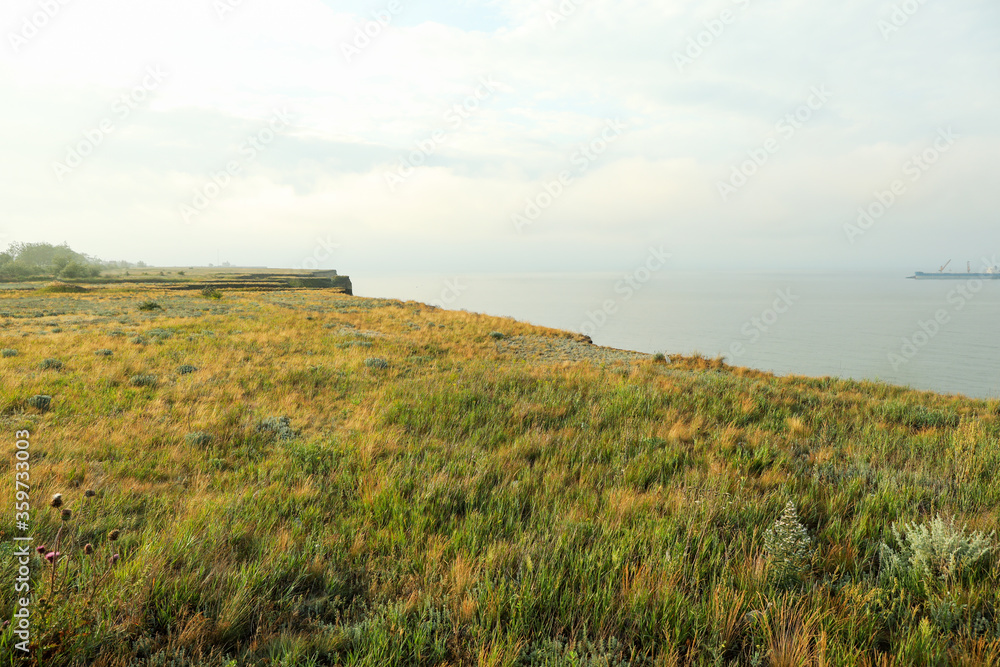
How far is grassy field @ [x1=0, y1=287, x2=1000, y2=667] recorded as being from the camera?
8.78ft

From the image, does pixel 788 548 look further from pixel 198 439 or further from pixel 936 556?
pixel 198 439

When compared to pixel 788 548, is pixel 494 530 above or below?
below

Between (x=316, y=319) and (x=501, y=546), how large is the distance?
77.8 feet

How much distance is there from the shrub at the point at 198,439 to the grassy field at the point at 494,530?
4 cm

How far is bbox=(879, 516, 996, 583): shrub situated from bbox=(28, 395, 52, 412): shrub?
1184 cm

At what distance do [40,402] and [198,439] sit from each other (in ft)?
13.0

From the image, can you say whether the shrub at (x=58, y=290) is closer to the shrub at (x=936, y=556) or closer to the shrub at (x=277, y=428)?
the shrub at (x=277, y=428)

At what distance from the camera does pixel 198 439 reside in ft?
20.9

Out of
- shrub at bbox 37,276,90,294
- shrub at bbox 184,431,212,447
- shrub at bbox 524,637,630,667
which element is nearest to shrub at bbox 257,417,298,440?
shrub at bbox 184,431,212,447

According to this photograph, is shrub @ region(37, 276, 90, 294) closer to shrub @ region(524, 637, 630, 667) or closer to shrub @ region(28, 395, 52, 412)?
shrub @ region(28, 395, 52, 412)

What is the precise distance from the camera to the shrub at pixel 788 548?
325cm

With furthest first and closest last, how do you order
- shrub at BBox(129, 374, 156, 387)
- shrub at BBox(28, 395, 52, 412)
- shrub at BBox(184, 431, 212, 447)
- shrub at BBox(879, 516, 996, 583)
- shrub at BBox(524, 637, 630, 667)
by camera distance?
1. shrub at BBox(129, 374, 156, 387)
2. shrub at BBox(28, 395, 52, 412)
3. shrub at BBox(184, 431, 212, 447)
4. shrub at BBox(879, 516, 996, 583)
5. shrub at BBox(524, 637, 630, 667)

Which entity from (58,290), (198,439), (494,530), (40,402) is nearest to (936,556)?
(494,530)

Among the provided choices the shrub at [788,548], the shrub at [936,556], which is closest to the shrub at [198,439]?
the shrub at [788,548]
